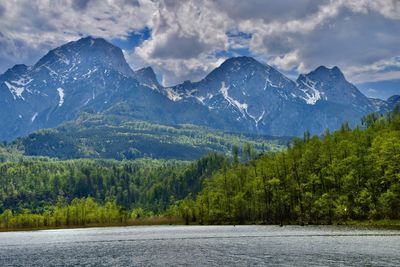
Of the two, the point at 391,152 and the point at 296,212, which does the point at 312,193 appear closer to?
the point at 296,212

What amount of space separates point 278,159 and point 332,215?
32469 mm

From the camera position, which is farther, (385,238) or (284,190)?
(284,190)

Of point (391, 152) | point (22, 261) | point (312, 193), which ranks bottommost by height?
point (22, 261)

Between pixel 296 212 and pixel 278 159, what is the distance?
70.8ft

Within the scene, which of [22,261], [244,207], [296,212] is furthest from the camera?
[244,207]

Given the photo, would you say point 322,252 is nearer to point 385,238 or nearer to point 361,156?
point 385,238

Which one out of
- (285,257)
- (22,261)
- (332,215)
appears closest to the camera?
(285,257)

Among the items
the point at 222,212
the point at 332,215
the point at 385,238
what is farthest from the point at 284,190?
the point at 385,238

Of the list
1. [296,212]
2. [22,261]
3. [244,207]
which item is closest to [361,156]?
[296,212]

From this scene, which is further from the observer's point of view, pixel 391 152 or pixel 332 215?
pixel 332 215

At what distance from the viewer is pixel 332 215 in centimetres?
14900

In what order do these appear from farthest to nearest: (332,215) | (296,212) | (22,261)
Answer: (296,212)
(332,215)
(22,261)

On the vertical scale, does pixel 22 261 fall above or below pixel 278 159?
below

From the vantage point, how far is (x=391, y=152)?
132875 millimetres
